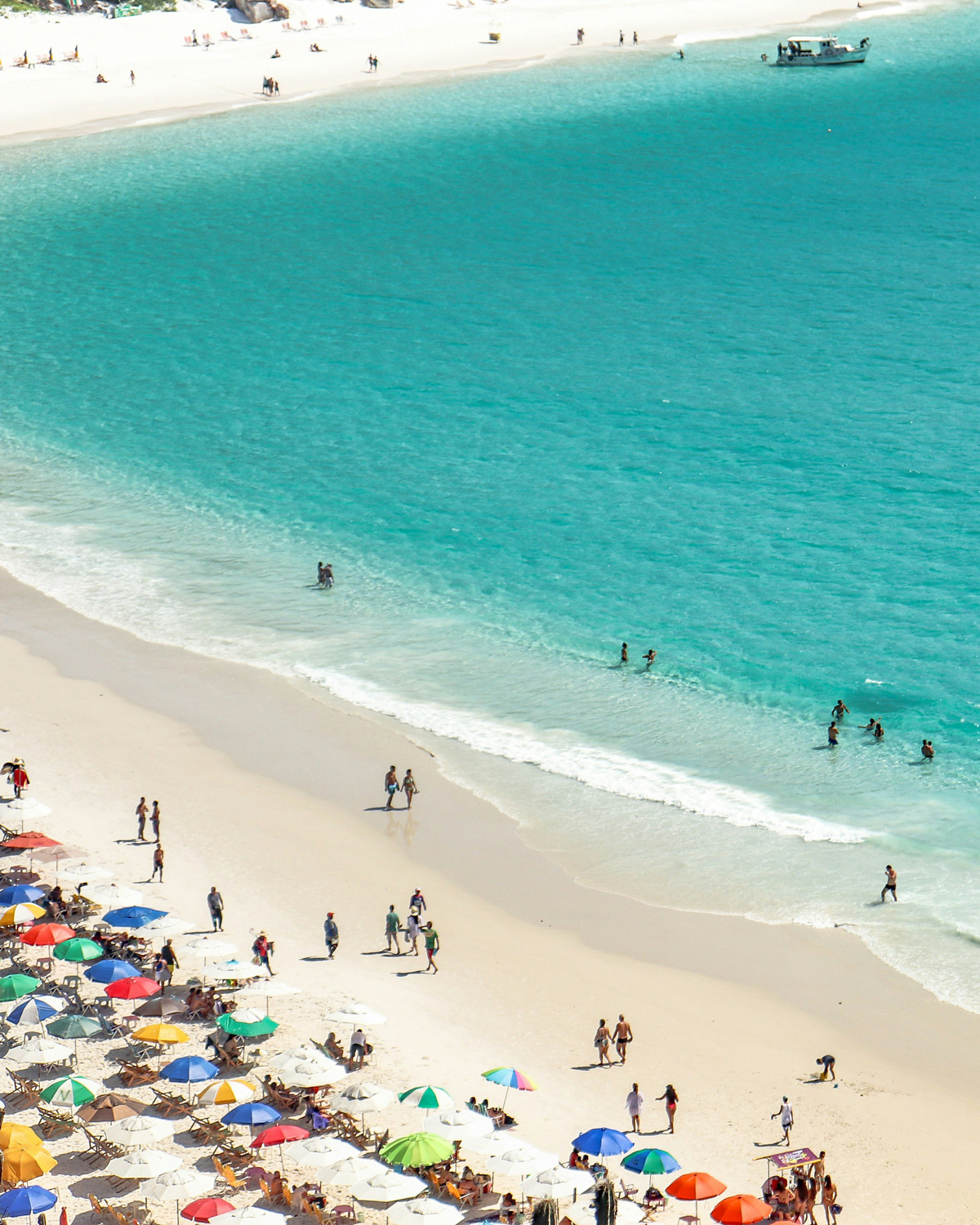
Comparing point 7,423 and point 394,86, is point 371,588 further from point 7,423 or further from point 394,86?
point 394,86

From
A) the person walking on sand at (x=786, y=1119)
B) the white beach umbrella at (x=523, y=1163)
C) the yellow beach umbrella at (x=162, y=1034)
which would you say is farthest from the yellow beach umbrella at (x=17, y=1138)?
the person walking on sand at (x=786, y=1119)

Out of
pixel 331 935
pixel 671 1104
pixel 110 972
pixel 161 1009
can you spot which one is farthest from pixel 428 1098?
pixel 110 972

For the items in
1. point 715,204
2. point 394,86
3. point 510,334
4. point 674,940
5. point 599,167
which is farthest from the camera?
point 394,86

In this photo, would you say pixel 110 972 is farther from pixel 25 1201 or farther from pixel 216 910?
pixel 25 1201

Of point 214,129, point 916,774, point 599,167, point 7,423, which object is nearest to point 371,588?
point 916,774

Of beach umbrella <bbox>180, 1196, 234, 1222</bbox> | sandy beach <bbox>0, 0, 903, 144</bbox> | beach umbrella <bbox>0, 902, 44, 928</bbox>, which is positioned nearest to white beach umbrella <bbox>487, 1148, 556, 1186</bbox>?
beach umbrella <bbox>180, 1196, 234, 1222</bbox>

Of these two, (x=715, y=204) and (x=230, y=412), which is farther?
(x=715, y=204)

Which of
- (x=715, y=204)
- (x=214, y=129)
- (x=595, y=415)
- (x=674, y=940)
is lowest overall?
(x=674, y=940)

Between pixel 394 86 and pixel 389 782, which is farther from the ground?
pixel 394 86
